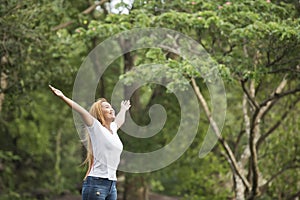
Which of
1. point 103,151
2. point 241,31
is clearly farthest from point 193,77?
point 103,151

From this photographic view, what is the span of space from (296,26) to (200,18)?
55.1 inches

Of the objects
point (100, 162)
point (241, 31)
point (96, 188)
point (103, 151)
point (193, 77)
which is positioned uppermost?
point (241, 31)

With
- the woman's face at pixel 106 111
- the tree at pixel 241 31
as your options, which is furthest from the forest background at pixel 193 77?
the woman's face at pixel 106 111

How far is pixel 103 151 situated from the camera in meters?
5.57

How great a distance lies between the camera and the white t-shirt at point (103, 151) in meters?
5.55

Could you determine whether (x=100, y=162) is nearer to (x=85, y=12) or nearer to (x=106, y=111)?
(x=106, y=111)

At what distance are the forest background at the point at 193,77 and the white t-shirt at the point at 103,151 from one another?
1.72m

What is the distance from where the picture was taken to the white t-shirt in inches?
219

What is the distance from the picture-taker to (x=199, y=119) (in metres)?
14.0

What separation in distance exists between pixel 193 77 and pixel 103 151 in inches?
143

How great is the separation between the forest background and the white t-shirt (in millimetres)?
1720

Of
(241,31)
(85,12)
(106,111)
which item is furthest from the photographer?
(85,12)

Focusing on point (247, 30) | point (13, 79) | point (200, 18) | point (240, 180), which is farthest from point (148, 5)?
point (240, 180)

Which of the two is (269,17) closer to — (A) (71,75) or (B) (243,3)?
(B) (243,3)
